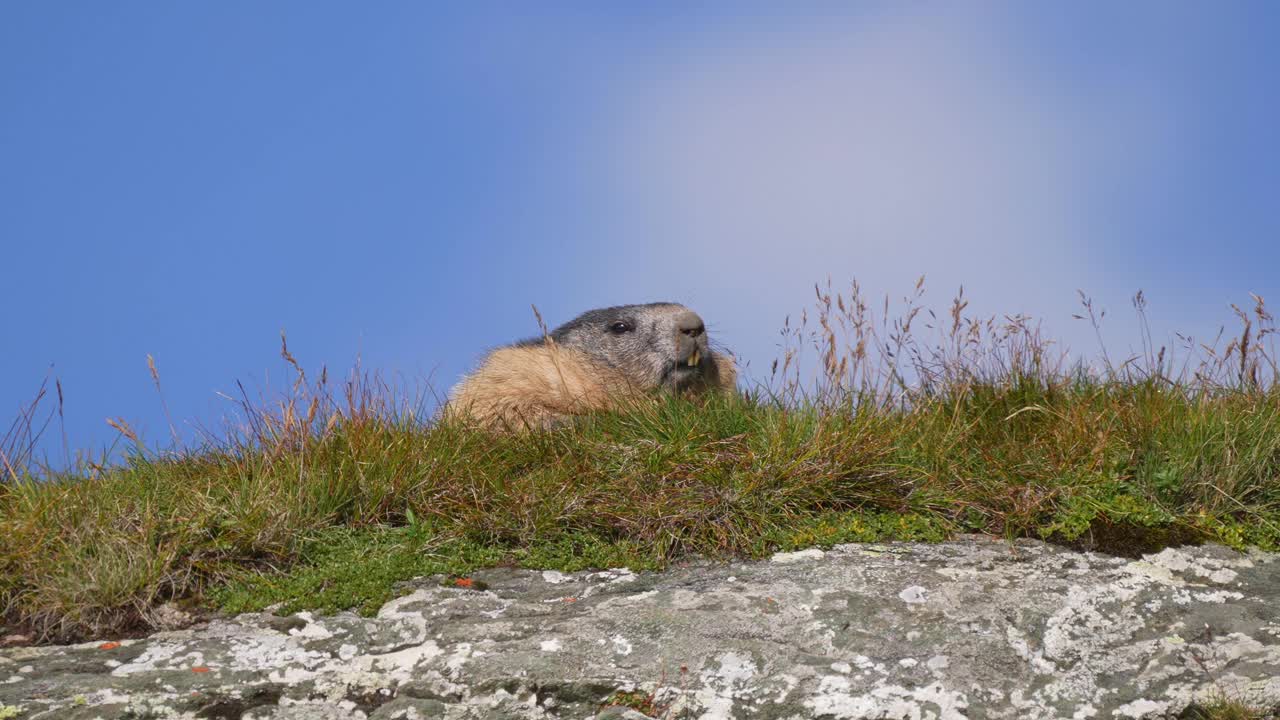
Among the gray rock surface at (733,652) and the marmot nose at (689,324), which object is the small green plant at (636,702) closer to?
the gray rock surface at (733,652)

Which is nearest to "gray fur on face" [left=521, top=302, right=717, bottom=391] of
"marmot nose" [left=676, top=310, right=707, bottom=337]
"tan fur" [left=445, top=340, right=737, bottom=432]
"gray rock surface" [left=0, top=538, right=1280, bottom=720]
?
"marmot nose" [left=676, top=310, right=707, bottom=337]

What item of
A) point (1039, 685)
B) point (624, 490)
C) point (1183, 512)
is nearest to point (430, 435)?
point (624, 490)

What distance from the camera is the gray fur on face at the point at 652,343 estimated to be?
923 cm

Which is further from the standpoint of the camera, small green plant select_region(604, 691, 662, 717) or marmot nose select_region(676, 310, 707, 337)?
marmot nose select_region(676, 310, 707, 337)

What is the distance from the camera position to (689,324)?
362 inches

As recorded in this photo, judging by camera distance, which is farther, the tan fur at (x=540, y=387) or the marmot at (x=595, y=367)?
the marmot at (x=595, y=367)

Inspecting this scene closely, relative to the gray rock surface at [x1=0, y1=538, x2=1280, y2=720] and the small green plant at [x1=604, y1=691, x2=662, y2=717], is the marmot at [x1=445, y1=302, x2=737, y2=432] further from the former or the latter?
the small green plant at [x1=604, y1=691, x2=662, y2=717]

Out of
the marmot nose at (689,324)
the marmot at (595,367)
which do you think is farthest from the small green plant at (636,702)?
the marmot nose at (689,324)

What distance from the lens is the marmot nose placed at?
918 cm

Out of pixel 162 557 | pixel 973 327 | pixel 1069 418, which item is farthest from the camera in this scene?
pixel 973 327

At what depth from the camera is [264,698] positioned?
4.75 meters

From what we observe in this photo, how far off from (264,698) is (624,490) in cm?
252

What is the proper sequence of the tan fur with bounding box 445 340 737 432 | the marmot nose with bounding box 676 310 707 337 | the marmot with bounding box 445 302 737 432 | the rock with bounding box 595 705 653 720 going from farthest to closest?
the marmot nose with bounding box 676 310 707 337
the marmot with bounding box 445 302 737 432
the tan fur with bounding box 445 340 737 432
the rock with bounding box 595 705 653 720

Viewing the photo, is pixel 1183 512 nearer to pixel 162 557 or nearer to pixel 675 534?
pixel 675 534
